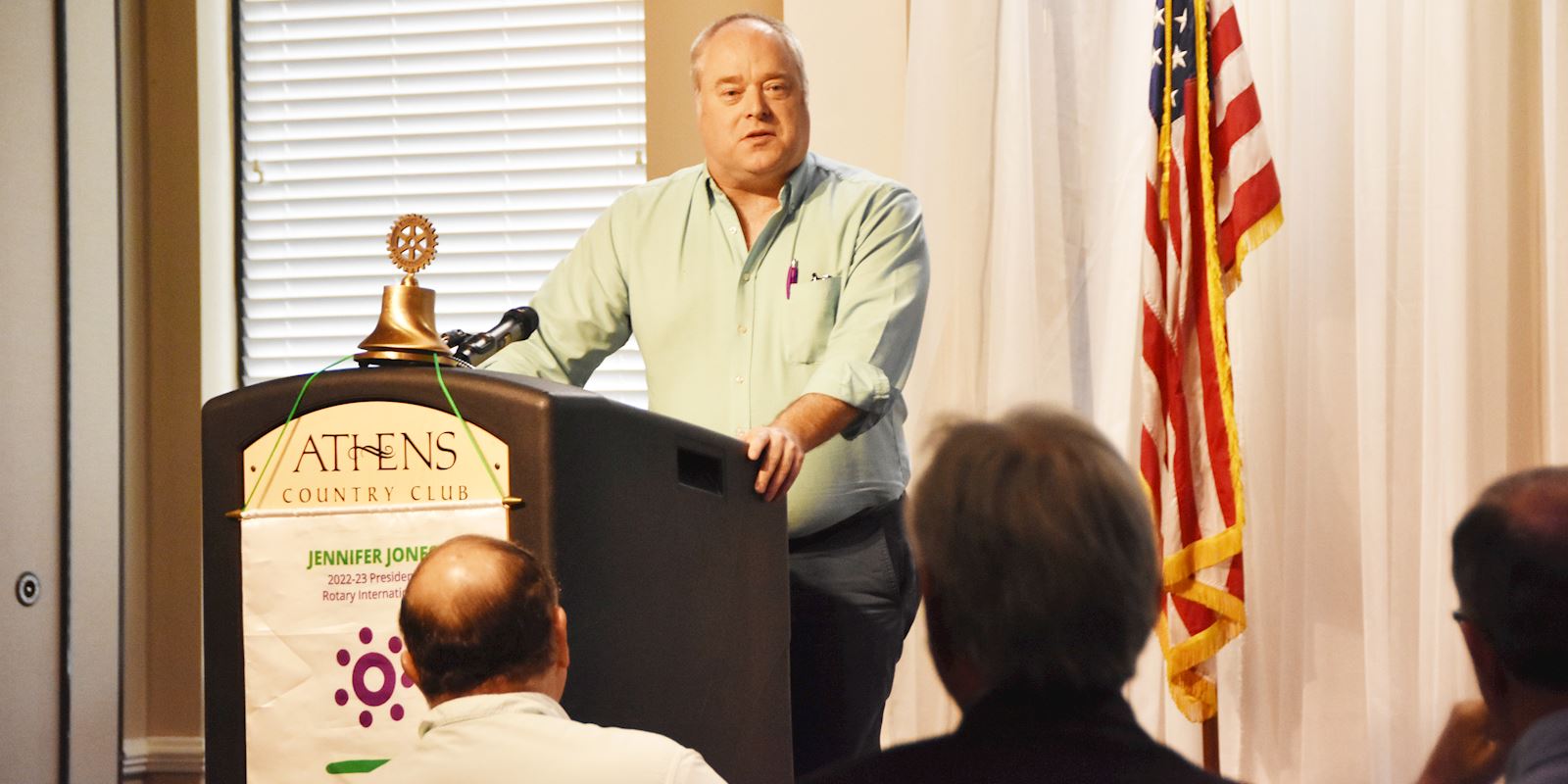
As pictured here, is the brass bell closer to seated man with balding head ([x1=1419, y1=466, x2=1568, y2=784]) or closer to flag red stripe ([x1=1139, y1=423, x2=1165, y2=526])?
seated man with balding head ([x1=1419, y1=466, x2=1568, y2=784])

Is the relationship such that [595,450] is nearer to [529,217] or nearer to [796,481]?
[796,481]

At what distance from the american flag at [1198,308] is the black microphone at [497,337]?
1.37 metres

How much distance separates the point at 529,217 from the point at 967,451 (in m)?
2.72

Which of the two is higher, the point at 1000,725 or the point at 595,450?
the point at 595,450

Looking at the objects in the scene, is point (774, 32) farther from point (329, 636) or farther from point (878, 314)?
Result: point (329, 636)

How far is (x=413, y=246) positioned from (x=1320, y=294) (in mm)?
1892

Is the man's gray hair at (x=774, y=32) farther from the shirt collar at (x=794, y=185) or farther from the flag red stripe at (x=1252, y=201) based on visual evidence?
the flag red stripe at (x=1252, y=201)

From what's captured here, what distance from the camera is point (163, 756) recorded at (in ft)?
11.1

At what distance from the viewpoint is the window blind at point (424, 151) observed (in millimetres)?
3443

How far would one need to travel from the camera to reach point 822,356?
2076 millimetres

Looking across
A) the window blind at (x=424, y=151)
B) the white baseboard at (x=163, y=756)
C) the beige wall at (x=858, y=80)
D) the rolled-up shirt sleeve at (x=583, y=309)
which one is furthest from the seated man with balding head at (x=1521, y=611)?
the white baseboard at (x=163, y=756)

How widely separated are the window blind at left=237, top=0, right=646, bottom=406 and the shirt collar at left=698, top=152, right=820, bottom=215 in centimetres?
125

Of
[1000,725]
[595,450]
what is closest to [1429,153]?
[595,450]

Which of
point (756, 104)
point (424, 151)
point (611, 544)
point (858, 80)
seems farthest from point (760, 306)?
point (424, 151)
